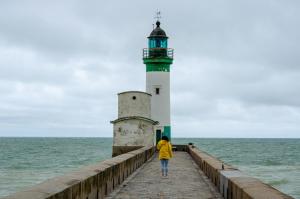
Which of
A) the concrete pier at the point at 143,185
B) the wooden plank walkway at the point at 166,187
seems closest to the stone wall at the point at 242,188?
the concrete pier at the point at 143,185

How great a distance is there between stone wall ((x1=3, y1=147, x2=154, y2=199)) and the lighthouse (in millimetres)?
19747

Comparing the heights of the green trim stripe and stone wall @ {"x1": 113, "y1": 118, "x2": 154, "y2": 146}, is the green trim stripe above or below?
above

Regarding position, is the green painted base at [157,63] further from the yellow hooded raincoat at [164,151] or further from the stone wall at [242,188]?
the stone wall at [242,188]

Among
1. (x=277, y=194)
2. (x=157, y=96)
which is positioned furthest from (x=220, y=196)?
(x=157, y=96)

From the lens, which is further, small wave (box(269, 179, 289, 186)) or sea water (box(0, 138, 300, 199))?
sea water (box(0, 138, 300, 199))

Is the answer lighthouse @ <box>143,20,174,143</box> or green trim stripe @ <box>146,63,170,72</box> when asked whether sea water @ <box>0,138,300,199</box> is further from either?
green trim stripe @ <box>146,63,170,72</box>

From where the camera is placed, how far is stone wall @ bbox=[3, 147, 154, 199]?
22.2ft

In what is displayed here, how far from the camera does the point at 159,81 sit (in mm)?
34219

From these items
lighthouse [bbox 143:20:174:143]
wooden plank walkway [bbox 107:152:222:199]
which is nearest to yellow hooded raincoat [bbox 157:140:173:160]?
wooden plank walkway [bbox 107:152:222:199]

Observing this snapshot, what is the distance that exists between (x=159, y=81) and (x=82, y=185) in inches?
1022

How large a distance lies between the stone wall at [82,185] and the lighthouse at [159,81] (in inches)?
777

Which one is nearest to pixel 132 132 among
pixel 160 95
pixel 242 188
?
pixel 160 95

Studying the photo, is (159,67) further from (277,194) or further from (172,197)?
(277,194)

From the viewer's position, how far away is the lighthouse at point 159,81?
33812 millimetres
